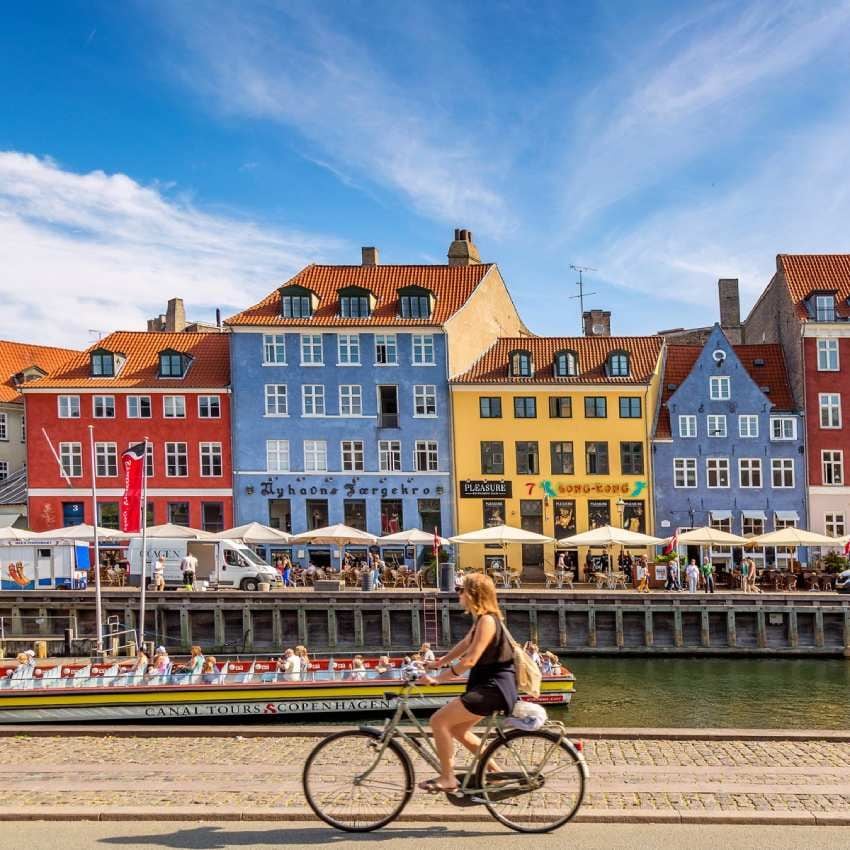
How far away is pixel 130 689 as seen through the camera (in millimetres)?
22812

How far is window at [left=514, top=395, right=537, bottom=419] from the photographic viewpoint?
4759cm

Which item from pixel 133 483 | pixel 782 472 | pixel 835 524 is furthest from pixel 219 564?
pixel 835 524

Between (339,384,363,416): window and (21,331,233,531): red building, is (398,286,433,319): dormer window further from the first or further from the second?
(21,331,233,531): red building

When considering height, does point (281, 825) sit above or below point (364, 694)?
above

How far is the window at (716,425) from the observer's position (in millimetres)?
47094

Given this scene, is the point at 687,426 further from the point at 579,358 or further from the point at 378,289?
the point at 378,289

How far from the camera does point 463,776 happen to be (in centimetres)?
872

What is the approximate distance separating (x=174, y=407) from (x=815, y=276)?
32539mm

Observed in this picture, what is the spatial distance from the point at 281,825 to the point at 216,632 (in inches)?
1110

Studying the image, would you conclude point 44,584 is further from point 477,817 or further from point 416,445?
point 477,817

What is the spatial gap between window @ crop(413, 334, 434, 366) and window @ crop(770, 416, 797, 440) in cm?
1655

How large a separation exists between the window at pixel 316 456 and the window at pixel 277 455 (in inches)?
38.4

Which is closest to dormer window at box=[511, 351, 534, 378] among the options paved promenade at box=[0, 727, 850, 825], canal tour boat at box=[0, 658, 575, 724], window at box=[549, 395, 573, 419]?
window at box=[549, 395, 573, 419]

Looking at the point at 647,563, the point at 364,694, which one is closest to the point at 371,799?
the point at 364,694
